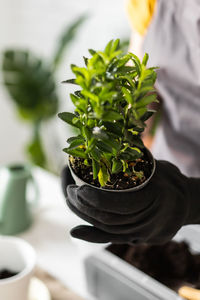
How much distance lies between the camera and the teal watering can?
0.84 meters

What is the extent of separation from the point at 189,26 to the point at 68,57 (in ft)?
4.06

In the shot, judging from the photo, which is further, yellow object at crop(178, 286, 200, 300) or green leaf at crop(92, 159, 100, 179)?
yellow object at crop(178, 286, 200, 300)

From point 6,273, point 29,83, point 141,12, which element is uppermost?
point 141,12

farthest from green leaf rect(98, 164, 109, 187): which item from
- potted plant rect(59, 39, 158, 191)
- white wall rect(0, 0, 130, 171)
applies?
white wall rect(0, 0, 130, 171)

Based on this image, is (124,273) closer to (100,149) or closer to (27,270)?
(27,270)

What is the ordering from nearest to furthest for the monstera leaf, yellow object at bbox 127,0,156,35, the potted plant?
the potted plant → yellow object at bbox 127,0,156,35 → the monstera leaf

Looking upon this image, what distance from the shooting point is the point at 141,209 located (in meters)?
0.48

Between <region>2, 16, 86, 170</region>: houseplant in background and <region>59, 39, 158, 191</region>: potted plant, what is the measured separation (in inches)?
48.1

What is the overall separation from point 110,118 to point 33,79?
1.32m

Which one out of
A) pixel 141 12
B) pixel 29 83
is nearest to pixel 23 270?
pixel 141 12

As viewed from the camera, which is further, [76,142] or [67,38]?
[67,38]

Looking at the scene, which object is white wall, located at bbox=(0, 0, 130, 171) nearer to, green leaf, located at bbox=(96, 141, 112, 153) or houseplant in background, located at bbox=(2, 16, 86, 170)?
houseplant in background, located at bbox=(2, 16, 86, 170)

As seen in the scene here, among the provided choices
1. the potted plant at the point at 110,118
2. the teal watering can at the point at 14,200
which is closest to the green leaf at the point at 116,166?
the potted plant at the point at 110,118

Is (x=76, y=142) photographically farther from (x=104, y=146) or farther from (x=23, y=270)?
(x=23, y=270)
